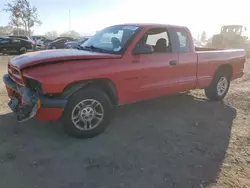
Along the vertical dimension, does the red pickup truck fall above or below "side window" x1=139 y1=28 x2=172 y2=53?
below

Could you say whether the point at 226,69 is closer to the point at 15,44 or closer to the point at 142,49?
the point at 142,49

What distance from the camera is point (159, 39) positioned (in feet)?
16.2

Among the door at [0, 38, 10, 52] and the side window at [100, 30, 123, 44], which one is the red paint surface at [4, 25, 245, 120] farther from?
the door at [0, 38, 10, 52]

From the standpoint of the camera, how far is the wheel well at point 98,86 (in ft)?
11.5

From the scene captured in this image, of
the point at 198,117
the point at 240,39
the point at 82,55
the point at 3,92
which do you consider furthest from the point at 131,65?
the point at 240,39

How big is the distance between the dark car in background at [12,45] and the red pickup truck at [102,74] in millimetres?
15986

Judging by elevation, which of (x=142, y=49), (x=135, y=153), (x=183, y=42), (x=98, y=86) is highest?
(x=183, y=42)

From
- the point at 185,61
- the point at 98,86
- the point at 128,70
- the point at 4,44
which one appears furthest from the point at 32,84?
the point at 4,44

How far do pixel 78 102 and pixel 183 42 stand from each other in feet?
8.69

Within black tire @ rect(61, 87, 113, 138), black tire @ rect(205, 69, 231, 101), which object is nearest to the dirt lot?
black tire @ rect(61, 87, 113, 138)

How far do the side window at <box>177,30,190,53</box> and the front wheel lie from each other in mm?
1376

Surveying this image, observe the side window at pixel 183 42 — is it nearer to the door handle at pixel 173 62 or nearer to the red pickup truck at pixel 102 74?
the red pickup truck at pixel 102 74

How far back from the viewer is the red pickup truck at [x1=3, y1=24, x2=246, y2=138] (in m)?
3.35

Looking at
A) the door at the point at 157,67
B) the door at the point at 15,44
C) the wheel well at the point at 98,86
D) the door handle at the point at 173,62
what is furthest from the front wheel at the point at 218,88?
the door at the point at 15,44
